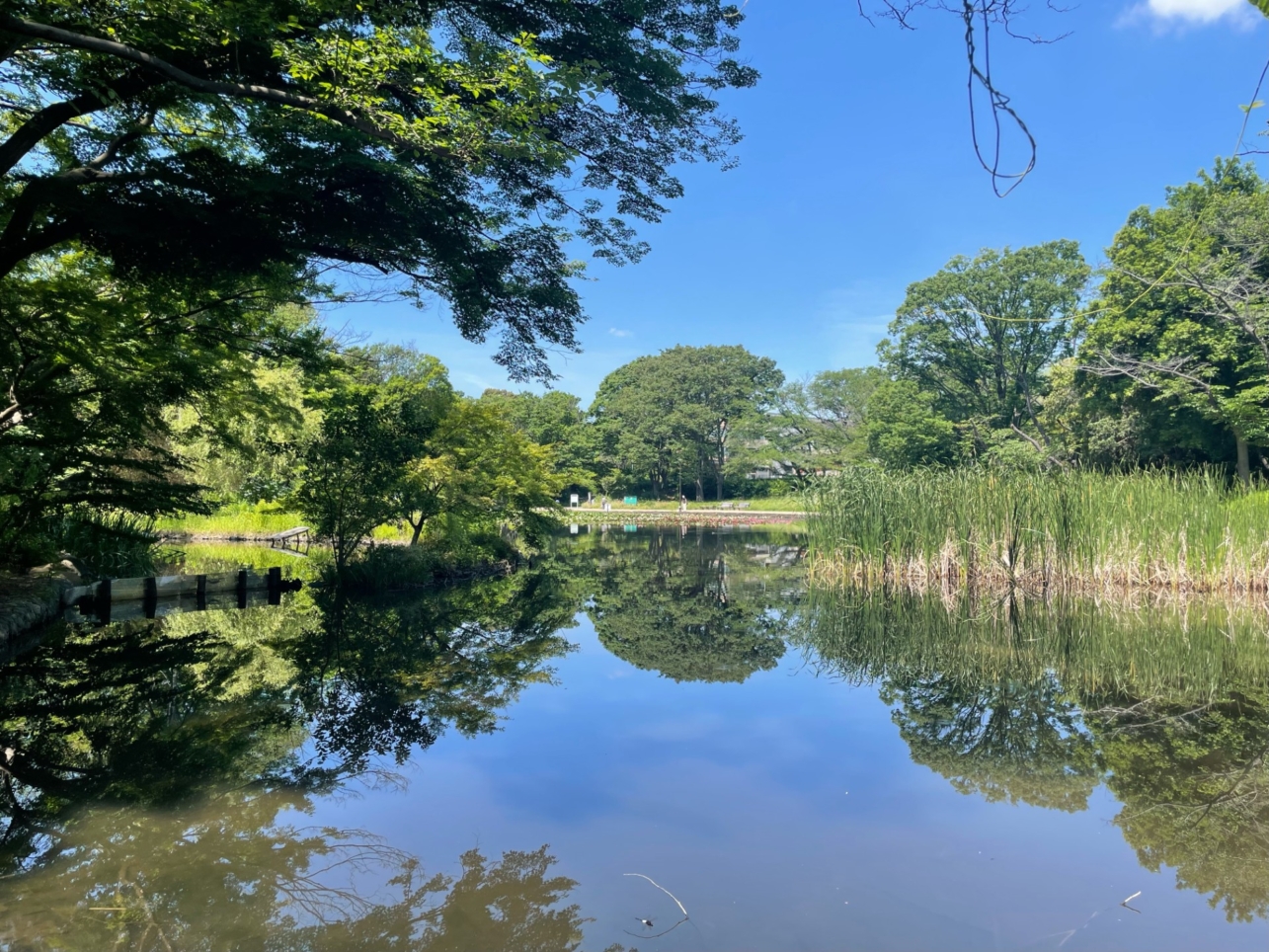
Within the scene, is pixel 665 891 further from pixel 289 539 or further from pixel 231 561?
pixel 289 539

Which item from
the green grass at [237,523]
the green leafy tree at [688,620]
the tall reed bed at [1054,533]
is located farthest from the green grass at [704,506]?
the tall reed bed at [1054,533]

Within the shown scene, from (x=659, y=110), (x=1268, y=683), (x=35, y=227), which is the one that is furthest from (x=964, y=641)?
(x=35, y=227)

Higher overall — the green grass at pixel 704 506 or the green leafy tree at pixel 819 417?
the green leafy tree at pixel 819 417

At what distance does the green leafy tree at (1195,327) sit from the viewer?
1530cm

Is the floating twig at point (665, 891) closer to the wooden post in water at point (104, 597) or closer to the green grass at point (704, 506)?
the wooden post in water at point (104, 597)

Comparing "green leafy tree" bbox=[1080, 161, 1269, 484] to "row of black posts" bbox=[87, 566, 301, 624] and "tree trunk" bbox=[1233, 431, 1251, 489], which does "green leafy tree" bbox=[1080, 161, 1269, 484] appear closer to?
"tree trunk" bbox=[1233, 431, 1251, 489]

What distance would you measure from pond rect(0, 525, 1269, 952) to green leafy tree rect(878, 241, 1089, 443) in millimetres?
26870

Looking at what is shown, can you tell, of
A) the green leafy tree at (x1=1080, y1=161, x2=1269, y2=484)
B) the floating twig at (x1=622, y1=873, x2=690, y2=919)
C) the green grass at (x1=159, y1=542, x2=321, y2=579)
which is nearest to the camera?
the floating twig at (x1=622, y1=873, x2=690, y2=919)

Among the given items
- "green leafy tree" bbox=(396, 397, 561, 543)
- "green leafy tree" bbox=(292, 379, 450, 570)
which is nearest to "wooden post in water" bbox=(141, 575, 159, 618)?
"green leafy tree" bbox=(292, 379, 450, 570)

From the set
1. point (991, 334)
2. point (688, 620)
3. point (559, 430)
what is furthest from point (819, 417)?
point (688, 620)

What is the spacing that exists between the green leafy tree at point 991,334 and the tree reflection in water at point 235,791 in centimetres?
2922

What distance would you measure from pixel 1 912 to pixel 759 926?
2677mm

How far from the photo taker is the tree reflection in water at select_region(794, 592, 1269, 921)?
3434 millimetres

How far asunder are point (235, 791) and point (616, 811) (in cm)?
196
